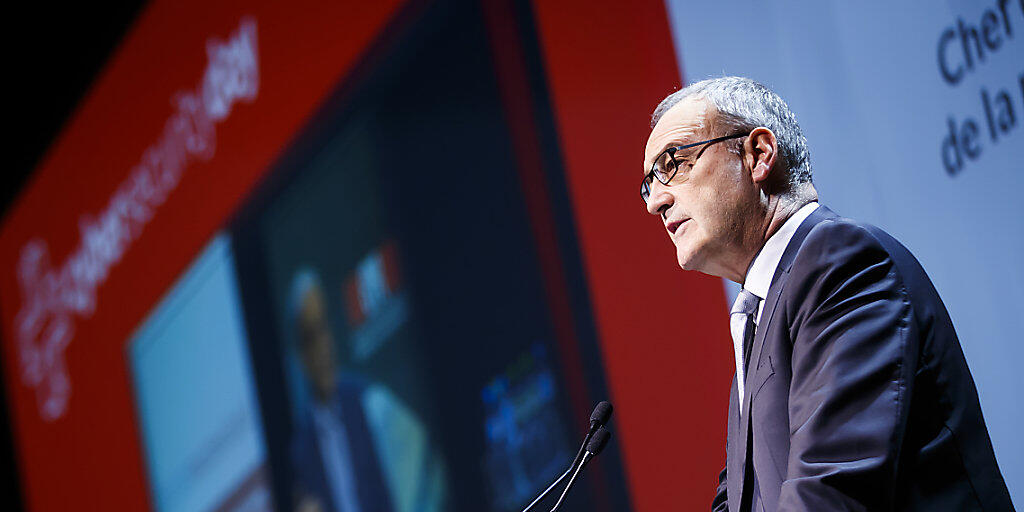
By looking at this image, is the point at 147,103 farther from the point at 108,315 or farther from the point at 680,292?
the point at 680,292

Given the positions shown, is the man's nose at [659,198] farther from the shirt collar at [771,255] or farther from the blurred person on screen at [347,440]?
the blurred person on screen at [347,440]

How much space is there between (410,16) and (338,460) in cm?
135

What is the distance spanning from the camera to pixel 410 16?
3.03 meters

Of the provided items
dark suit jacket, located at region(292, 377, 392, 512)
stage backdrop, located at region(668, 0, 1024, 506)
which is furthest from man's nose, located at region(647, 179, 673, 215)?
dark suit jacket, located at region(292, 377, 392, 512)

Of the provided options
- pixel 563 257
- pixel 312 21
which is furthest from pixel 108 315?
pixel 563 257

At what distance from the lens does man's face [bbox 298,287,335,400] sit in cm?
329

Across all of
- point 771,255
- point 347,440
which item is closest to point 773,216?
point 771,255

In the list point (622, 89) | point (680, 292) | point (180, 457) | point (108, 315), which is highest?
point (622, 89)

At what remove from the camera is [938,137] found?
1811mm

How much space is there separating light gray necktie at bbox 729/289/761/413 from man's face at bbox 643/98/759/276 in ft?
0.23

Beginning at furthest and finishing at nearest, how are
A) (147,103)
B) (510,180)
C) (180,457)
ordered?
(147,103), (180,457), (510,180)

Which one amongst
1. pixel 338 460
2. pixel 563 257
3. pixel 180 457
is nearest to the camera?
pixel 563 257

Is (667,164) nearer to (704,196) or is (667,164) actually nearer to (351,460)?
(704,196)

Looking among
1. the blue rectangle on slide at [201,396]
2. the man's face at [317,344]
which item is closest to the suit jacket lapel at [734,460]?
the man's face at [317,344]
